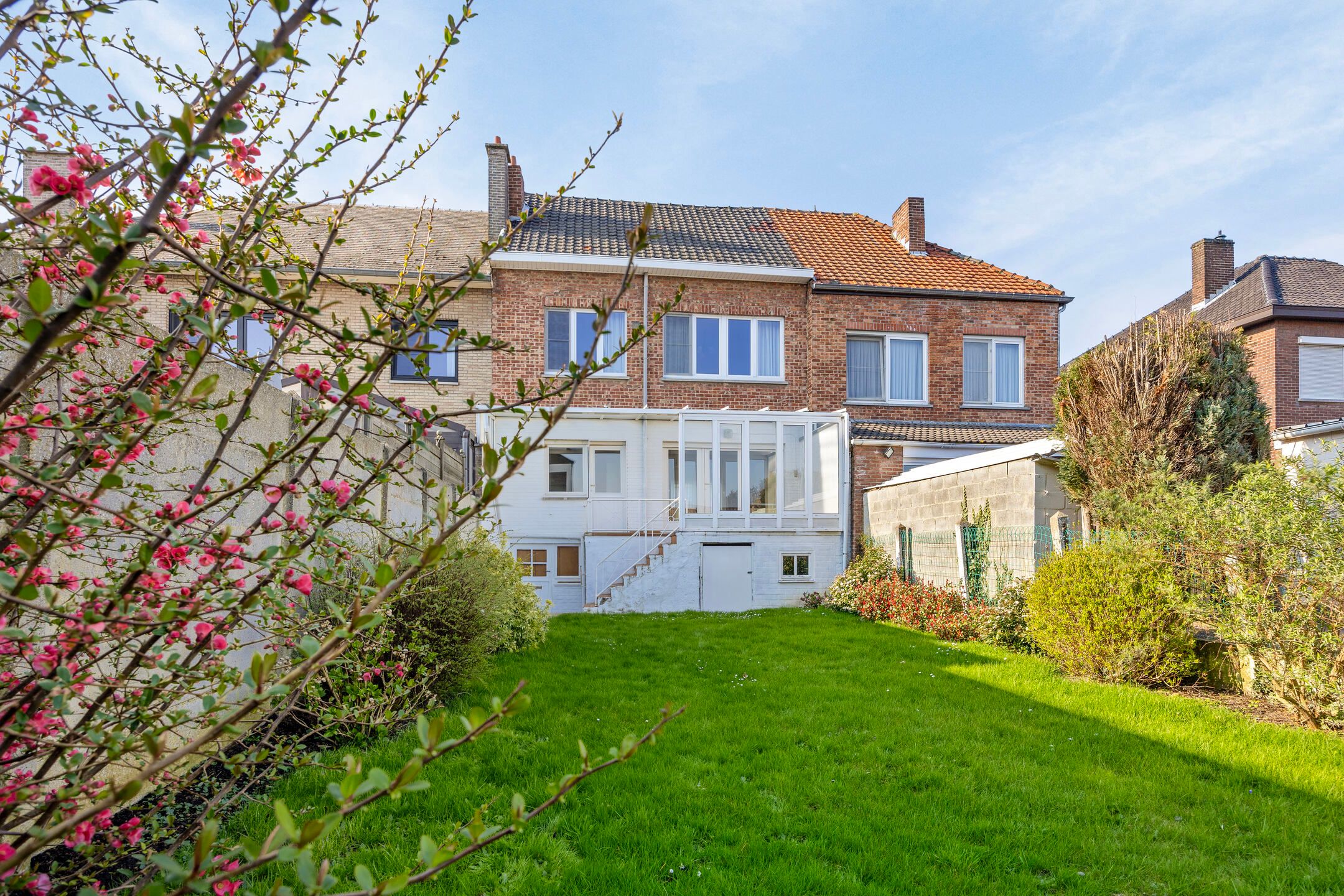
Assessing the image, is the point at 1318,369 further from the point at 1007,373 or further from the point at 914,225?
the point at 914,225

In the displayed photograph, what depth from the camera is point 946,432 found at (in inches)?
622

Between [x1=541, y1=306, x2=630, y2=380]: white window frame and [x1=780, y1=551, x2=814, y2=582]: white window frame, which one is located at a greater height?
[x1=541, y1=306, x2=630, y2=380]: white window frame

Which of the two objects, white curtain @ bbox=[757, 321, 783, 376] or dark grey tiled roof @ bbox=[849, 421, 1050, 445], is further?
white curtain @ bbox=[757, 321, 783, 376]

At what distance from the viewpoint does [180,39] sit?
277 cm

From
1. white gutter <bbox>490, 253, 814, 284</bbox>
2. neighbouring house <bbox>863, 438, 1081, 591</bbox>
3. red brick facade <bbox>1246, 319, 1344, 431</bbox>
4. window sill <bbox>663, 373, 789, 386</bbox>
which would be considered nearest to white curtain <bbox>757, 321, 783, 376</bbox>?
window sill <bbox>663, 373, 789, 386</bbox>

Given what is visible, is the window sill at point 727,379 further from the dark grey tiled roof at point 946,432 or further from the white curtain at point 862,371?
the dark grey tiled roof at point 946,432

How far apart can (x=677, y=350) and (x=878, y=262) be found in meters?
5.60

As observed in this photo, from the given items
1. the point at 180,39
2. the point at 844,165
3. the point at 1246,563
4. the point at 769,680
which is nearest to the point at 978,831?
the point at 769,680

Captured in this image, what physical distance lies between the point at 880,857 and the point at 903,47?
6.58 metres

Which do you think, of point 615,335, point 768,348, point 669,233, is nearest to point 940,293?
point 768,348

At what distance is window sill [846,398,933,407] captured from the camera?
16.6 meters

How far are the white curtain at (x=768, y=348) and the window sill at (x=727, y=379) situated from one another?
0.17 m

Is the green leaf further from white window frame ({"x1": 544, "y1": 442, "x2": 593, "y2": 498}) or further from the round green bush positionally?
white window frame ({"x1": 544, "y1": 442, "x2": 593, "y2": 498})

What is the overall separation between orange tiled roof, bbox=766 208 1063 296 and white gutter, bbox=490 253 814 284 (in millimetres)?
707
